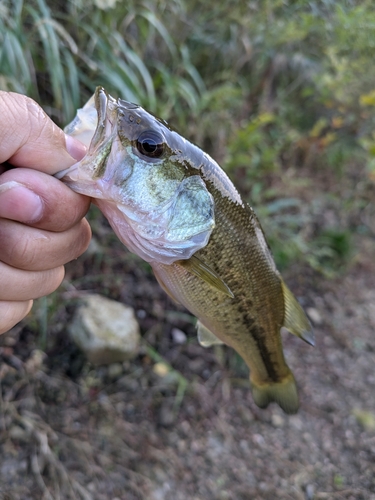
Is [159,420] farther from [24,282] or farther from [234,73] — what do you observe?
[234,73]

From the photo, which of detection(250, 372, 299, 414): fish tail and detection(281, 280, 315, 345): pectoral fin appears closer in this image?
detection(281, 280, 315, 345): pectoral fin

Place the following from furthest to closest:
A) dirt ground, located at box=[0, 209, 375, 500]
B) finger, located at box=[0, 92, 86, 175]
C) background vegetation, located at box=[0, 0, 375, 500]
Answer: background vegetation, located at box=[0, 0, 375, 500]
dirt ground, located at box=[0, 209, 375, 500]
finger, located at box=[0, 92, 86, 175]

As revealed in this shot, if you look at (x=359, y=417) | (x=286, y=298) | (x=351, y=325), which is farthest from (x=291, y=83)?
(x=286, y=298)

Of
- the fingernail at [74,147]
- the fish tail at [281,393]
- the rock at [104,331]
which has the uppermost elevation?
the fingernail at [74,147]

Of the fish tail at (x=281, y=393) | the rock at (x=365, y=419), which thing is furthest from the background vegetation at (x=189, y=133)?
the fish tail at (x=281, y=393)

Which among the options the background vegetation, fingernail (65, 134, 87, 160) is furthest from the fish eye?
the background vegetation

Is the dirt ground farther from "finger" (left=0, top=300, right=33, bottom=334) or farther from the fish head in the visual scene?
the fish head

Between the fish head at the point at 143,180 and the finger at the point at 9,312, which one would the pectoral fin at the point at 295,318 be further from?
the finger at the point at 9,312

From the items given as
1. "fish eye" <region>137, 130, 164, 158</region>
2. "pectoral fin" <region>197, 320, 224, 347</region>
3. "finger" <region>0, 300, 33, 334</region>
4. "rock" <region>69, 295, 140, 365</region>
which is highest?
"fish eye" <region>137, 130, 164, 158</region>

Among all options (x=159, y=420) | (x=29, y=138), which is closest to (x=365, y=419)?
(x=159, y=420)
